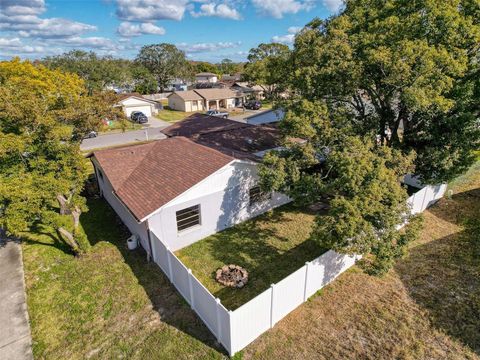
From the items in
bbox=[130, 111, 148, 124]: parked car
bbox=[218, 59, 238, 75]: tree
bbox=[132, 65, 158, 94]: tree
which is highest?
bbox=[218, 59, 238, 75]: tree

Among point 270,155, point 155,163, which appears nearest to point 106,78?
point 155,163

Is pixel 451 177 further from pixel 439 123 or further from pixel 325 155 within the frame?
pixel 325 155

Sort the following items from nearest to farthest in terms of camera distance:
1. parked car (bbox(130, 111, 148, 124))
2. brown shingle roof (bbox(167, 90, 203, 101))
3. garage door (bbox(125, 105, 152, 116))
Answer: parked car (bbox(130, 111, 148, 124))
garage door (bbox(125, 105, 152, 116))
brown shingle roof (bbox(167, 90, 203, 101))

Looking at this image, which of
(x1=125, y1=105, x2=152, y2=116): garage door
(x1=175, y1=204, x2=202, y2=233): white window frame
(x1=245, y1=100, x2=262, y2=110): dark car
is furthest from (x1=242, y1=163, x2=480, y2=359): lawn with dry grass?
(x1=245, y1=100, x2=262, y2=110): dark car

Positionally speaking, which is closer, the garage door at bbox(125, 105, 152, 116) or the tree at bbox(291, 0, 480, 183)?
the tree at bbox(291, 0, 480, 183)

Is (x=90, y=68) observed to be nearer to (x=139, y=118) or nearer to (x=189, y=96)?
(x=189, y=96)

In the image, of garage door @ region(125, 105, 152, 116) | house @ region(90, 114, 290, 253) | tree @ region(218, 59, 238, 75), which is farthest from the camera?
tree @ region(218, 59, 238, 75)

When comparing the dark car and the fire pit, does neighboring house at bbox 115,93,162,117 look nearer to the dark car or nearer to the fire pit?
the dark car
